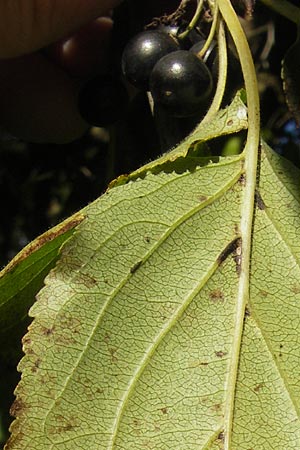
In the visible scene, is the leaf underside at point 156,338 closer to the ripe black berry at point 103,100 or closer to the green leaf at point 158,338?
the green leaf at point 158,338

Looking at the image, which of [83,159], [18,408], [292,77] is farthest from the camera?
[83,159]

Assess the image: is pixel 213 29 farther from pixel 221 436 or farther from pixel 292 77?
pixel 221 436

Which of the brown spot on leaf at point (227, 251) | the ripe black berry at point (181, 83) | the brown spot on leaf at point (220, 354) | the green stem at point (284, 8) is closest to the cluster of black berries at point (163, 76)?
the ripe black berry at point (181, 83)

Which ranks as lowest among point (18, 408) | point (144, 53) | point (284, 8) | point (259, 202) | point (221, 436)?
point (18, 408)

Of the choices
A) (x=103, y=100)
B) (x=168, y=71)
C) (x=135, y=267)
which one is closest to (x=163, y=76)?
(x=168, y=71)

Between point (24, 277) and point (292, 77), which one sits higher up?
point (292, 77)

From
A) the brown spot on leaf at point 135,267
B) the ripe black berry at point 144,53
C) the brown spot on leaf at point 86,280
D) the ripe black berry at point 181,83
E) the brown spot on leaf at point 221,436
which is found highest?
the ripe black berry at point 144,53

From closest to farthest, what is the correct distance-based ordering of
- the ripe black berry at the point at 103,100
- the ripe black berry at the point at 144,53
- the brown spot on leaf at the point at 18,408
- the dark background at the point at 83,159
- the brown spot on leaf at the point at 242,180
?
the brown spot on leaf at the point at 18,408 → the brown spot on leaf at the point at 242,180 → the ripe black berry at the point at 144,53 → the ripe black berry at the point at 103,100 → the dark background at the point at 83,159
